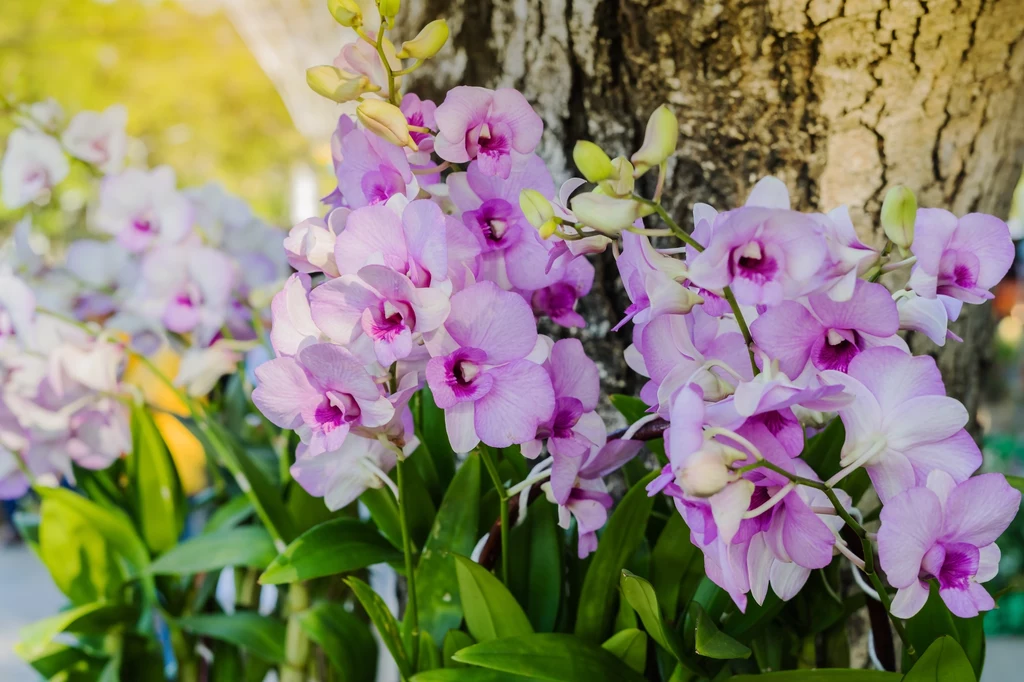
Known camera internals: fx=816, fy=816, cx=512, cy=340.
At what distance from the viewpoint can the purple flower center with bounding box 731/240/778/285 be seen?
0.37 metres

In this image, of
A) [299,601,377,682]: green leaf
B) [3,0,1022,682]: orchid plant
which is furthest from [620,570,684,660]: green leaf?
[299,601,377,682]: green leaf

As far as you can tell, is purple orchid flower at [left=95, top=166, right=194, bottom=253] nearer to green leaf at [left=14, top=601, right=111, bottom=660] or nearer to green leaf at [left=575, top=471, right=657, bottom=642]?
green leaf at [left=14, top=601, right=111, bottom=660]

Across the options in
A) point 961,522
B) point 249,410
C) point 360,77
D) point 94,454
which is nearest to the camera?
point 961,522

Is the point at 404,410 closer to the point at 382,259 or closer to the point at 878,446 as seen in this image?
the point at 382,259

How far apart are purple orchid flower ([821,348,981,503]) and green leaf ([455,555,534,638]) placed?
242mm

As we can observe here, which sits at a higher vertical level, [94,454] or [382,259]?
[382,259]

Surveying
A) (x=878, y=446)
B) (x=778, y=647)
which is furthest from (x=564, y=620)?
(x=878, y=446)

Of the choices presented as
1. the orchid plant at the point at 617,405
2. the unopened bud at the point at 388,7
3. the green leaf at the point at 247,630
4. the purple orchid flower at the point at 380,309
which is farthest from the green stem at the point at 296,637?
the unopened bud at the point at 388,7

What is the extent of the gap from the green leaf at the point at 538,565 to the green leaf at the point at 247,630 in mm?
324

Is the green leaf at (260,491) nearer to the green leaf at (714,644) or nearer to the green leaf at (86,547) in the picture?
the green leaf at (86,547)

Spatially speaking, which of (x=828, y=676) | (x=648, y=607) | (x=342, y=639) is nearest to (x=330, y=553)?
(x=342, y=639)

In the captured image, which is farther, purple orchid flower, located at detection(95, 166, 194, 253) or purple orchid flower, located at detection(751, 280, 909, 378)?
purple orchid flower, located at detection(95, 166, 194, 253)

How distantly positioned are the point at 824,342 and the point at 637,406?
212 millimetres

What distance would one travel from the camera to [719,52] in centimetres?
68
